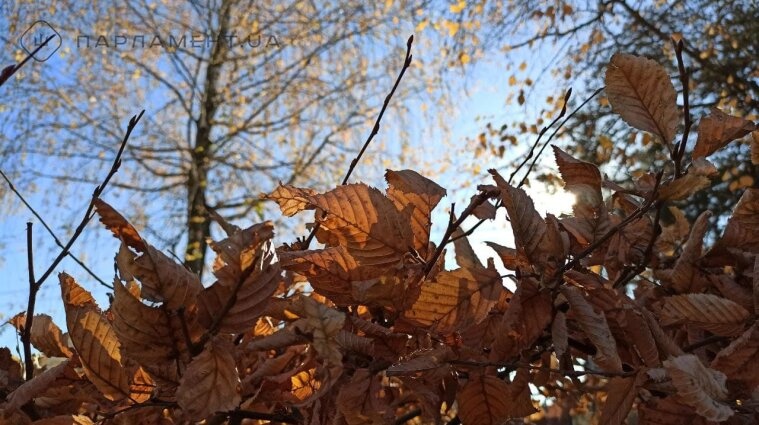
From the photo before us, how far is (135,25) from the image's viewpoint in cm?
679

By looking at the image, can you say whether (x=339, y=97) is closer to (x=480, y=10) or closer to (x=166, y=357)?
(x=480, y=10)

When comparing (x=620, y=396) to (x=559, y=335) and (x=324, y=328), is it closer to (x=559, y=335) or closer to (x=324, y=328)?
(x=559, y=335)

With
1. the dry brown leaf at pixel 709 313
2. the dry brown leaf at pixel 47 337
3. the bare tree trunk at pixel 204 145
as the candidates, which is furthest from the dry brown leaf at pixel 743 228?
the bare tree trunk at pixel 204 145

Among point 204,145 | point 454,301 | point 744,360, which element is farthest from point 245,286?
point 204,145

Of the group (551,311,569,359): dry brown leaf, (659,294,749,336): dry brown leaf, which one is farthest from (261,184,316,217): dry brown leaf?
(659,294,749,336): dry brown leaf

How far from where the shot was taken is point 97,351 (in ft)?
1.74

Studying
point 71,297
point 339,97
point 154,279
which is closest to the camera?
point 154,279

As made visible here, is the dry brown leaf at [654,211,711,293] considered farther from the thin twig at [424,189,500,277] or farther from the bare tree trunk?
the bare tree trunk

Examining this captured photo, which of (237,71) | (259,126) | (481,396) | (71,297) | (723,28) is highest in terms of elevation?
(237,71)

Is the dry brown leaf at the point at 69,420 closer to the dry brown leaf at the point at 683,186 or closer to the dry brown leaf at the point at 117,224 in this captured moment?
the dry brown leaf at the point at 117,224

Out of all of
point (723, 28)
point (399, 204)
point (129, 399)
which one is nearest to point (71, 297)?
point (129, 399)

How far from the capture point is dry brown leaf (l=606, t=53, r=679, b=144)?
60cm

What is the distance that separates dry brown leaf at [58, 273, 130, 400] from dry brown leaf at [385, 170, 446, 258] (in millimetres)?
271

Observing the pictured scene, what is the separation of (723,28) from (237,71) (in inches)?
188
